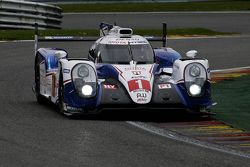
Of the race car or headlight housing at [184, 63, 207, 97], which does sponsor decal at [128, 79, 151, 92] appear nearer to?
the race car

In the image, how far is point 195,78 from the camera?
1239 centimetres

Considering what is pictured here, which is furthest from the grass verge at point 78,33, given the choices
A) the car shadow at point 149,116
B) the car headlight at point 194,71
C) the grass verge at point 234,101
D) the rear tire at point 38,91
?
the car headlight at point 194,71

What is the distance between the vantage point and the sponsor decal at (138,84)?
11961mm

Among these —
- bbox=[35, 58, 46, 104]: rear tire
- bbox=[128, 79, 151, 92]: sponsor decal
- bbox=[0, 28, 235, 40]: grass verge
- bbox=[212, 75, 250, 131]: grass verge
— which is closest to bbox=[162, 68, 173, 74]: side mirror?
bbox=[212, 75, 250, 131]: grass verge

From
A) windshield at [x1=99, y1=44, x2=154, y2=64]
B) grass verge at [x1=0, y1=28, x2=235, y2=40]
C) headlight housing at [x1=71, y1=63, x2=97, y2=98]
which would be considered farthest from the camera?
grass verge at [x1=0, y1=28, x2=235, y2=40]

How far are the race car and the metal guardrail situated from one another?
1430 centimetres

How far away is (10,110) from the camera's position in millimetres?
12727

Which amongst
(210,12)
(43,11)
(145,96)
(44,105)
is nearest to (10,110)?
(44,105)

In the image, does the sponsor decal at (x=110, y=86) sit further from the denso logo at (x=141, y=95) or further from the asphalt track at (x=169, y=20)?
the asphalt track at (x=169, y=20)

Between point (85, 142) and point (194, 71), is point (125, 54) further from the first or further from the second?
point (85, 142)

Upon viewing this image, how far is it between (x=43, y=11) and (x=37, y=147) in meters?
18.9

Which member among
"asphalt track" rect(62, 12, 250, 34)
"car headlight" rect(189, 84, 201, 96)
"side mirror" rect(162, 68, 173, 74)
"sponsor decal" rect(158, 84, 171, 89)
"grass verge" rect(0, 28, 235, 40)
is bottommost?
"car headlight" rect(189, 84, 201, 96)

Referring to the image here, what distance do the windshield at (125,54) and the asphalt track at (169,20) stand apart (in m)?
17.9

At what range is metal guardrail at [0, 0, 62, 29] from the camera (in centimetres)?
2733
